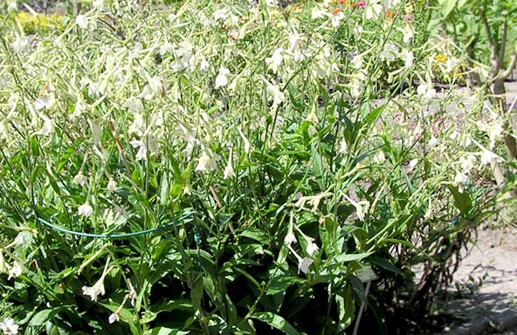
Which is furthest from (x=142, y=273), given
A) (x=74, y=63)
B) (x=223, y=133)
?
(x=74, y=63)

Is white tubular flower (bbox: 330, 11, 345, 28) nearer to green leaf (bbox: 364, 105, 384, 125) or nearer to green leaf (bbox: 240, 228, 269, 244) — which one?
green leaf (bbox: 364, 105, 384, 125)

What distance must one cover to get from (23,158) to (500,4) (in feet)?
8.27

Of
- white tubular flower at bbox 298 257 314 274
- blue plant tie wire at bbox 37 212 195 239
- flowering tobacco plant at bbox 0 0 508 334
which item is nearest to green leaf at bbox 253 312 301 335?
flowering tobacco plant at bbox 0 0 508 334

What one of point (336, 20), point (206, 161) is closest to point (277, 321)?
point (206, 161)

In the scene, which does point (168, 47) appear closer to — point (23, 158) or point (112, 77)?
point (112, 77)

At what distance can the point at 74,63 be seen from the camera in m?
2.57

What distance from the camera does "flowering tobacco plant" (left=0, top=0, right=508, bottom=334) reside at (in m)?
2.37

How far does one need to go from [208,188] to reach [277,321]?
0.46m

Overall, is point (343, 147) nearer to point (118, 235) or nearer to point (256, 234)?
point (256, 234)

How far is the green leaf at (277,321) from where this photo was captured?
251 centimetres

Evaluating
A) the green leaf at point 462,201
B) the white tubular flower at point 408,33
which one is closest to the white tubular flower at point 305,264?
the green leaf at point 462,201

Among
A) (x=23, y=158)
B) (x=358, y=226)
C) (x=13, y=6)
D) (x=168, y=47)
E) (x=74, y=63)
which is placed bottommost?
(x=358, y=226)

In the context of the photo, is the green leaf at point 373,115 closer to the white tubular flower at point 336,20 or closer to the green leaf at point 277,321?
the white tubular flower at point 336,20

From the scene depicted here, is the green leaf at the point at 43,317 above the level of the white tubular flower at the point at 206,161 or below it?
below
